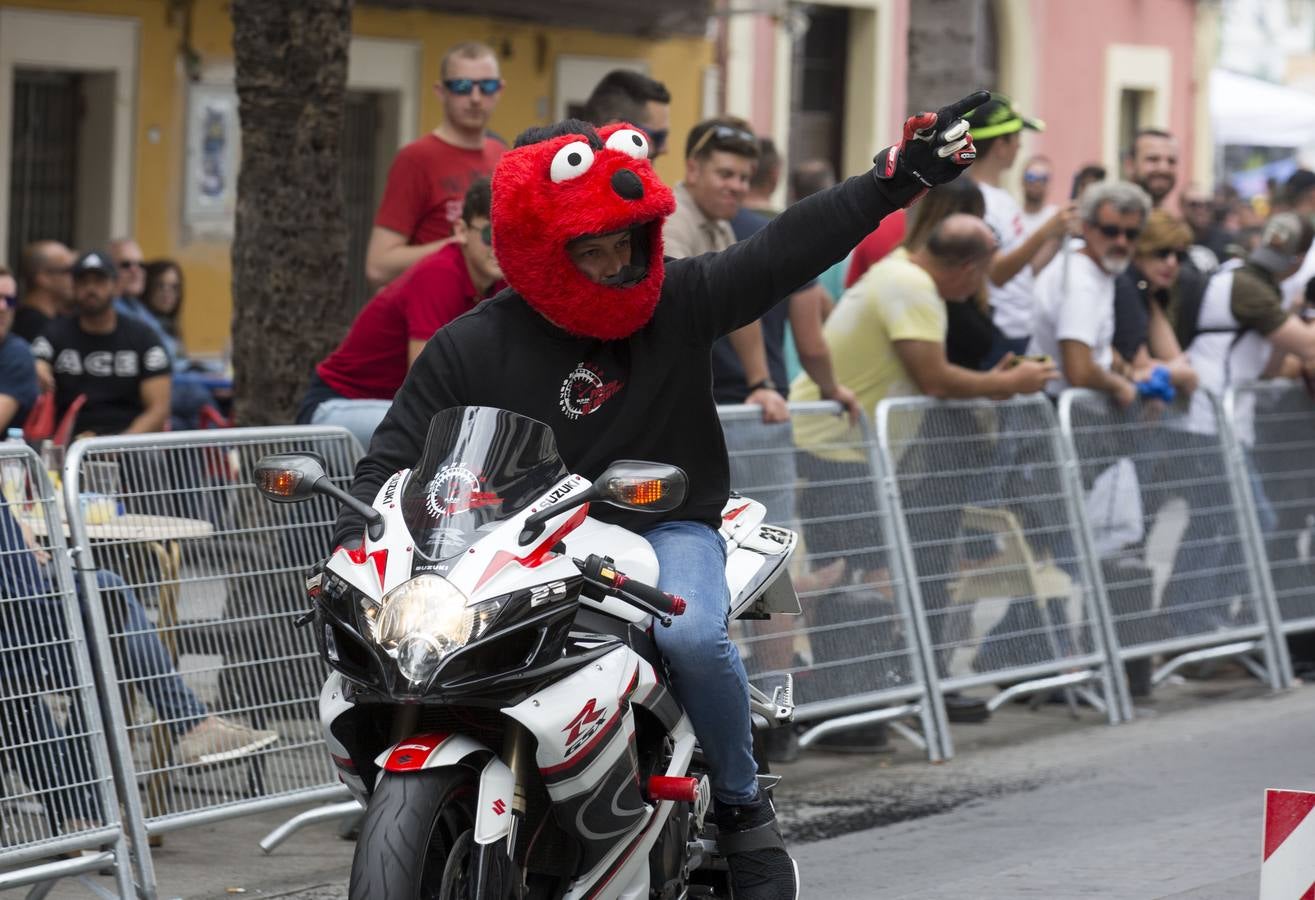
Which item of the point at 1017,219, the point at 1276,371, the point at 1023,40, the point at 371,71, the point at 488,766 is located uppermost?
the point at 1023,40

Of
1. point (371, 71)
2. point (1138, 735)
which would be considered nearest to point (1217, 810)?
point (1138, 735)

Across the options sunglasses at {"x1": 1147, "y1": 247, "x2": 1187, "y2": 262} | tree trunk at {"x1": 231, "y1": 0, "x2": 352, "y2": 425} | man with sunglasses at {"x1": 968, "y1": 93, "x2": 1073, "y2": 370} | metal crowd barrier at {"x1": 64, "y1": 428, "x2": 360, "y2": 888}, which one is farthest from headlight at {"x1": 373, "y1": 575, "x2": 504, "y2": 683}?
sunglasses at {"x1": 1147, "y1": 247, "x2": 1187, "y2": 262}

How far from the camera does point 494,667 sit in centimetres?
413

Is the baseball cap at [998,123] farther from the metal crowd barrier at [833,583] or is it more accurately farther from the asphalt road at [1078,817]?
the asphalt road at [1078,817]

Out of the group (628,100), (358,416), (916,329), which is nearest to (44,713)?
(358,416)

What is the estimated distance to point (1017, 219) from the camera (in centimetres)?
1039

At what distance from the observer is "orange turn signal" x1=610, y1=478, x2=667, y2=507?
4.30 meters

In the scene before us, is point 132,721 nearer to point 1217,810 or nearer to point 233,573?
point 233,573

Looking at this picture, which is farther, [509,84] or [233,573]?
[509,84]

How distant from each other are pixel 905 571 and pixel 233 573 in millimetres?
2709

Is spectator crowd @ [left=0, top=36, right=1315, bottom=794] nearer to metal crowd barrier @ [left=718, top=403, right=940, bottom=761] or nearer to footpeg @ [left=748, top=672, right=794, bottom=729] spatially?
metal crowd barrier @ [left=718, top=403, right=940, bottom=761]

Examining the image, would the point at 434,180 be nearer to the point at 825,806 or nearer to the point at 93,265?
the point at 825,806

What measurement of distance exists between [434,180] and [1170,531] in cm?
340

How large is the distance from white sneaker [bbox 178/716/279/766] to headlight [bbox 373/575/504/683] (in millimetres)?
2098
